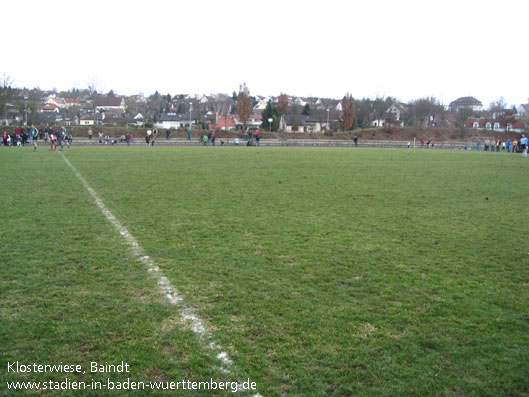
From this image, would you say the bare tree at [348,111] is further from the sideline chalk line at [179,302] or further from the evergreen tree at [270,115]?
the sideline chalk line at [179,302]

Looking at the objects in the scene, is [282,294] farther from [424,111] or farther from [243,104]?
[424,111]

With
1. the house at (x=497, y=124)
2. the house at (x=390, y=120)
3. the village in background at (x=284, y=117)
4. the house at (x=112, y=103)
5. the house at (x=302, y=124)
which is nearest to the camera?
the village in background at (x=284, y=117)

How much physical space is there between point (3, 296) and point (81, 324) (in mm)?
1479

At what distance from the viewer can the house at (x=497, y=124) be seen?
332 feet

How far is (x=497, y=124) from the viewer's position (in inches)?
4368

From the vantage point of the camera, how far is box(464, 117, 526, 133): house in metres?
101

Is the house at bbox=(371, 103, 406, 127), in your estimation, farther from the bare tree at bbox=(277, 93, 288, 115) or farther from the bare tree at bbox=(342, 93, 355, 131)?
the bare tree at bbox=(277, 93, 288, 115)

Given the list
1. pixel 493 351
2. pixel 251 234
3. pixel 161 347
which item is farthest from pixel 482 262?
pixel 161 347

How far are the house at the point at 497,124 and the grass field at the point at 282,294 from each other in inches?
4050

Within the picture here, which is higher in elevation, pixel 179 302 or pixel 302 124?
pixel 302 124

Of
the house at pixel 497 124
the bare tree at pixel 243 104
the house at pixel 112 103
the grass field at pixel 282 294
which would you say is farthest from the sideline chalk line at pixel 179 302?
the house at pixel 112 103

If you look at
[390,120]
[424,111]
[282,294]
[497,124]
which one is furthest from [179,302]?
[497,124]

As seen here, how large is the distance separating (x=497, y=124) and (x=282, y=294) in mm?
122652

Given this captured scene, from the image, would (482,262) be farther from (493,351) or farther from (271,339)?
(271,339)
